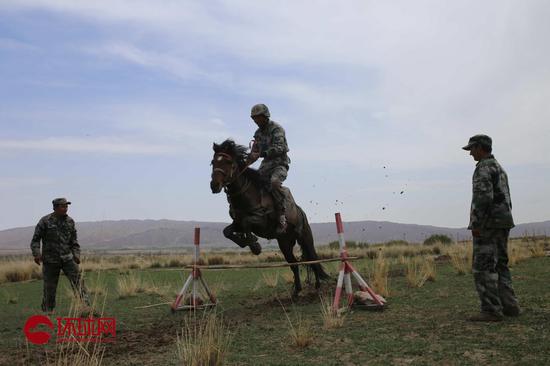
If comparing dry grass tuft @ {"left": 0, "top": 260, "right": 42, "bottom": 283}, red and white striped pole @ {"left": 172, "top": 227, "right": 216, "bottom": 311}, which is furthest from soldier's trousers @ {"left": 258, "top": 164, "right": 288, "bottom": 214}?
dry grass tuft @ {"left": 0, "top": 260, "right": 42, "bottom": 283}

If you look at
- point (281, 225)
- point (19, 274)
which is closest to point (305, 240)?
point (281, 225)

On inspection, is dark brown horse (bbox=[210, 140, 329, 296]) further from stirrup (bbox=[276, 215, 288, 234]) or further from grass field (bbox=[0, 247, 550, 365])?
grass field (bbox=[0, 247, 550, 365])

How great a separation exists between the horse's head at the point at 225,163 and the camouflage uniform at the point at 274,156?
2.04 feet

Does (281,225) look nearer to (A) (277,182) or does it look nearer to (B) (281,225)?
(B) (281,225)

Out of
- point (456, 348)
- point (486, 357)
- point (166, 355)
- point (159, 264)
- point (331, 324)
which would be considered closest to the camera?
point (486, 357)

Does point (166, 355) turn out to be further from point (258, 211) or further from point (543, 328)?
point (543, 328)

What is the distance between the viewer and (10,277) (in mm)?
21766

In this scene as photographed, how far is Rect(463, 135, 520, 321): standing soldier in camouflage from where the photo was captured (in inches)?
276

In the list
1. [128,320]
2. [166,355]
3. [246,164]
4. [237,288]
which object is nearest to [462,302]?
[246,164]

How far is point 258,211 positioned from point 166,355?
365 cm

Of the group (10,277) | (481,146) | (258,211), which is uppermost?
(481,146)

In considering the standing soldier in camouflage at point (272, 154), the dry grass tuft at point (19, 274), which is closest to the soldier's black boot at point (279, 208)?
→ the standing soldier in camouflage at point (272, 154)

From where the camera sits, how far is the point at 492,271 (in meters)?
7.05

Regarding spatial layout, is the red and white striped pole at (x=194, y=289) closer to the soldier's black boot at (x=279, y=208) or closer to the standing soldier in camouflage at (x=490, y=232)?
the soldier's black boot at (x=279, y=208)
